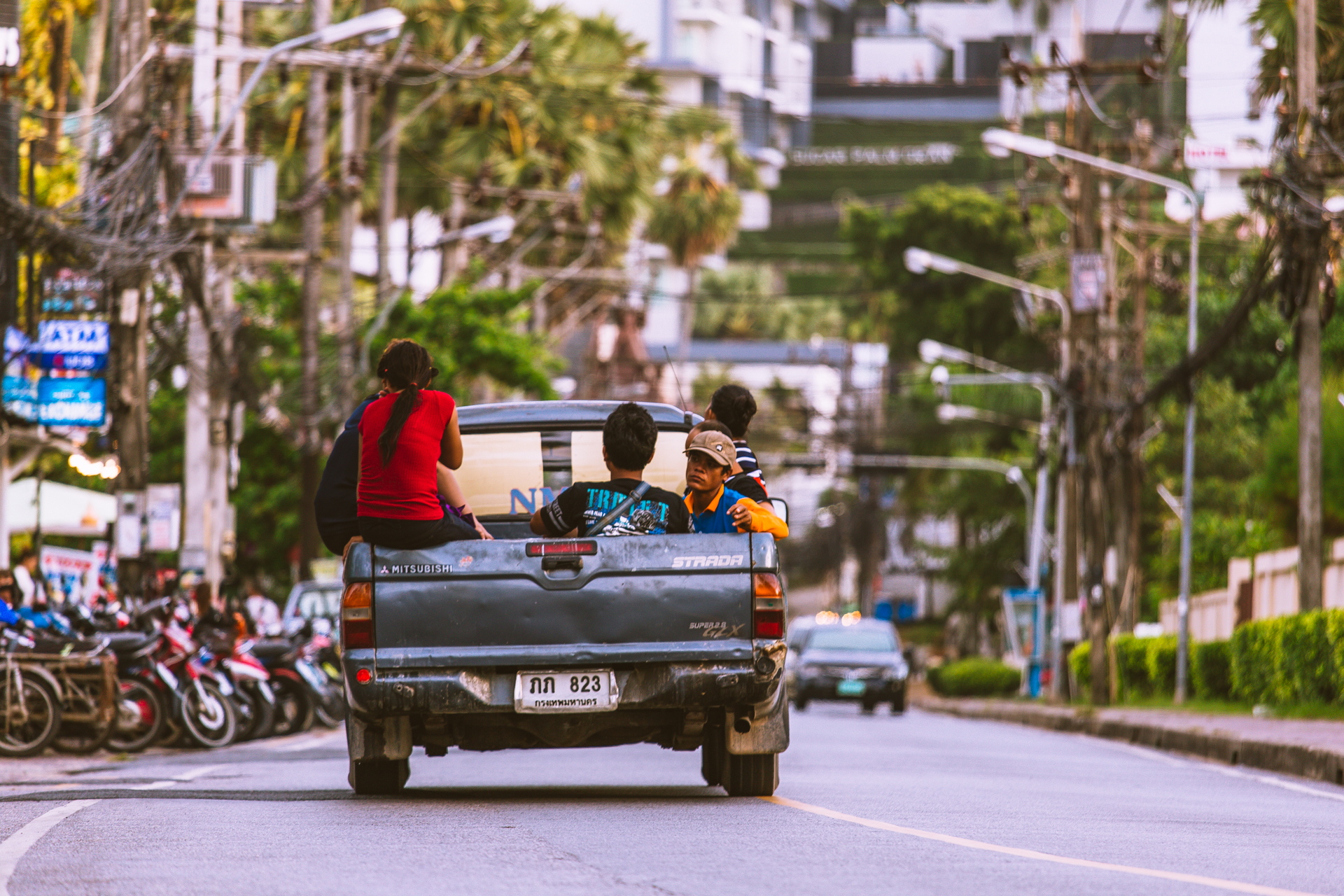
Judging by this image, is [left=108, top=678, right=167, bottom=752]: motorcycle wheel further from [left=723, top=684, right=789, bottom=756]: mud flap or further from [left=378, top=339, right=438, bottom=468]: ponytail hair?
[left=723, top=684, right=789, bottom=756]: mud flap

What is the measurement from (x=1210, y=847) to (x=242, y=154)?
1909cm

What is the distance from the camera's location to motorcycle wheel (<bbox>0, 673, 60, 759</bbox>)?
17.5 meters

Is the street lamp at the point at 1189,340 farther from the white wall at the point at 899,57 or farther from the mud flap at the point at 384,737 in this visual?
the white wall at the point at 899,57

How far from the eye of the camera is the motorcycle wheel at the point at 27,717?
688 inches

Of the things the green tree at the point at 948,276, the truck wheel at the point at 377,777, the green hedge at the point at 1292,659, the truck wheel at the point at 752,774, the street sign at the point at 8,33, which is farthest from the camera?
the green tree at the point at 948,276

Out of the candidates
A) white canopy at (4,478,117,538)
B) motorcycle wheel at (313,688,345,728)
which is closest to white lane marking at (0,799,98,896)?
motorcycle wheel at (313,688,345,728)

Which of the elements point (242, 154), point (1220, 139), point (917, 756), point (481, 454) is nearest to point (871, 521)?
point (1220, 139)

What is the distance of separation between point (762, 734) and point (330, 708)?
1295 cm

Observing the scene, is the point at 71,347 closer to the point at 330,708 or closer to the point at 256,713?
the point at 330,708

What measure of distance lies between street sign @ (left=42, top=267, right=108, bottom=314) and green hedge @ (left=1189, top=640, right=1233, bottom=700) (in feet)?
56.4

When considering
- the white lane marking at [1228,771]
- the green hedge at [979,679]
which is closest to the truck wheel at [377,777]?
the white lane marking at [1228,771]

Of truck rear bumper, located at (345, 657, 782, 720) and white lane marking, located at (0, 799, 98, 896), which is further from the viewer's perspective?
truck rear bumper, located at (345, 657, 782, 720)

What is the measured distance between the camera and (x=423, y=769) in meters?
15.0

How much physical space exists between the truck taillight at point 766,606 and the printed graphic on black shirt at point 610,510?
51 centimetres
